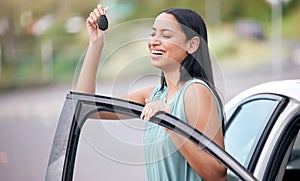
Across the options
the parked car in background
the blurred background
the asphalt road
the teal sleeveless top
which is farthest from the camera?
the blurred background

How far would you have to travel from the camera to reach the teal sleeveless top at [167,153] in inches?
87.0

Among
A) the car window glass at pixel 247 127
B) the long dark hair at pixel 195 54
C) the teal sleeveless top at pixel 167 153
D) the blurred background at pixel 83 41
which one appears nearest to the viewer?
the teal sleeveless top at pixel 167 153

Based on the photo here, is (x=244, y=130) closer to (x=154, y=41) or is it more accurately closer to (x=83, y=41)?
(x=154, y=41)

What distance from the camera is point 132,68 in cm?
235

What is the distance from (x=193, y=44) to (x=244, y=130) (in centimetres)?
91

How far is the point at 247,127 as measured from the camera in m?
3.14

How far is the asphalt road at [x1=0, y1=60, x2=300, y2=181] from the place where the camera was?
8.79 ft

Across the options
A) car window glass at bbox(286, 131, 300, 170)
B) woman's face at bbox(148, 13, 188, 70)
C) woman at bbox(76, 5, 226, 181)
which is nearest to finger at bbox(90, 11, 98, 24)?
woman at bbox(76, 5, 226, 181)

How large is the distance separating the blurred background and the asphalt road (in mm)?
77

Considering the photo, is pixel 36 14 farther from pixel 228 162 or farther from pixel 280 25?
pixel 228 162

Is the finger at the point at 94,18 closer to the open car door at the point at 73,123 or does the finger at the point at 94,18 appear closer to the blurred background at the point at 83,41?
the open car door at the point at 73,123

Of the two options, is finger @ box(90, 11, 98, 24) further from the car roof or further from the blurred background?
the blurred background

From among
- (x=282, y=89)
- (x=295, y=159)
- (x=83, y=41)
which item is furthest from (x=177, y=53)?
(x=83, y=41)

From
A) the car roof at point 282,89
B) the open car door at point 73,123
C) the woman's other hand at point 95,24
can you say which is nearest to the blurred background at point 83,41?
the car roof at point 282,89
